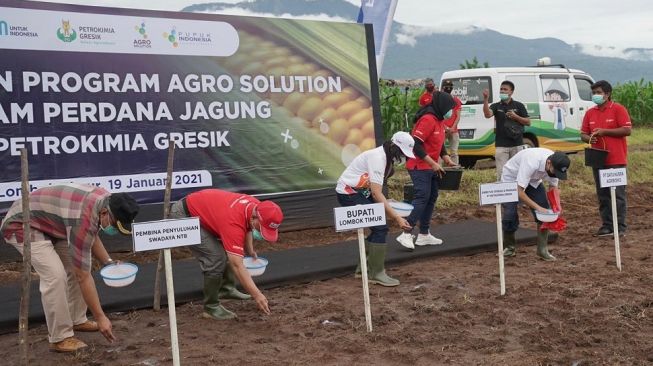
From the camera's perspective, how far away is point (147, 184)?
731 centimetres

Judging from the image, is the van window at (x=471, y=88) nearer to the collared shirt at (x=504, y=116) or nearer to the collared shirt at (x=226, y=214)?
the collared shirt at (x=504, y=116)

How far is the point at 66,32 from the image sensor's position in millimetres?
6871

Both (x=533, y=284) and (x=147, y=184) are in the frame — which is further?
(x=147, y=184)

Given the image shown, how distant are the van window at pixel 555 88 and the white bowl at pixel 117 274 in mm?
10357

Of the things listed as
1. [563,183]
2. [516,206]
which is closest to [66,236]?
[516,206]

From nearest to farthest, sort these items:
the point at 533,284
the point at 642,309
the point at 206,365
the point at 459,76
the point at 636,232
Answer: the point at 206,365
the point at 642,309
the point at 533,284
the point at 636,232
the point at 459,76

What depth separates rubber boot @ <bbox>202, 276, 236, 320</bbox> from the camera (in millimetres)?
5113

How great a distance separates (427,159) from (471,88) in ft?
21.2

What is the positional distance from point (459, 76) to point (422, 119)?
638 cm

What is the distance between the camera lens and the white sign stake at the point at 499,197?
559cm

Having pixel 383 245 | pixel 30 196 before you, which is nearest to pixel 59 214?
pixel 30 196

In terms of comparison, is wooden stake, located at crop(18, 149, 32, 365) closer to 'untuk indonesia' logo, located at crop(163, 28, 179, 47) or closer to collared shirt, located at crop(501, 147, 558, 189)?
'untuk indonesia' logo, located at crop(163, 28, 179, 47)

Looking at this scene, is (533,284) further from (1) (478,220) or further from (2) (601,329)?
(1) (478,220)

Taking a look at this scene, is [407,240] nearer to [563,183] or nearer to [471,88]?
[563,183]
